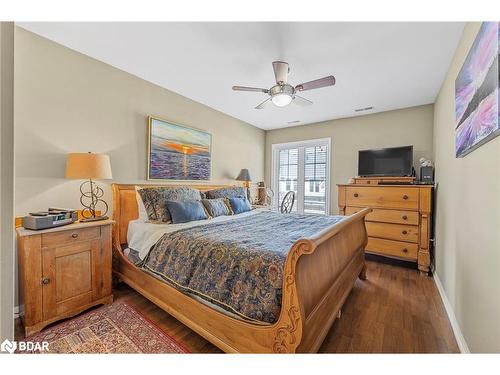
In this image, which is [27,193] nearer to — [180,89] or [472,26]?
[180,89]

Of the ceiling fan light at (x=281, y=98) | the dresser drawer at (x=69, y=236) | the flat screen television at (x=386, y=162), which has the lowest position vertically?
the dresser drawer at (x=69, y=236)

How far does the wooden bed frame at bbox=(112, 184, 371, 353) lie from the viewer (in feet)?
3.71

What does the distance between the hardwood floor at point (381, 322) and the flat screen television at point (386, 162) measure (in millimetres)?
1718

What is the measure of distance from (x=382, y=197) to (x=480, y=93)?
2.20 metres

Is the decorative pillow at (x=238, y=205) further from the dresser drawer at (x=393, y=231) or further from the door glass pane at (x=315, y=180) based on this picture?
the door glass pane at (x=315, y=180)

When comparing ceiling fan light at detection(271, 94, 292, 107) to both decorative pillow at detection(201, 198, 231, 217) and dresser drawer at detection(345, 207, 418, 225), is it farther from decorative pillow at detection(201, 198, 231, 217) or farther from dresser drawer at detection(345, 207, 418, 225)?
dresser drawer at detection(345, 207, 418, 225)

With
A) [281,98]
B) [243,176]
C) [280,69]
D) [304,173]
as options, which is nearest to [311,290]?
[281,98]

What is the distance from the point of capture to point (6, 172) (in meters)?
0.85

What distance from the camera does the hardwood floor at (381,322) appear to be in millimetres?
1561

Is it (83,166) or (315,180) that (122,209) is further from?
(315,180)

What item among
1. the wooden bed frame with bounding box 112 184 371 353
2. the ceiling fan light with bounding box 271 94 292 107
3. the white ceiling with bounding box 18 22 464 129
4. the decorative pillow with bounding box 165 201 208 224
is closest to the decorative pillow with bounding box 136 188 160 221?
the decorative pillow with bounding box 165 201 208 224

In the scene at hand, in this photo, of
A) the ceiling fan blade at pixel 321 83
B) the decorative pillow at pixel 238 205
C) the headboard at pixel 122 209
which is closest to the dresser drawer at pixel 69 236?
the headboard at pixel 122 209
